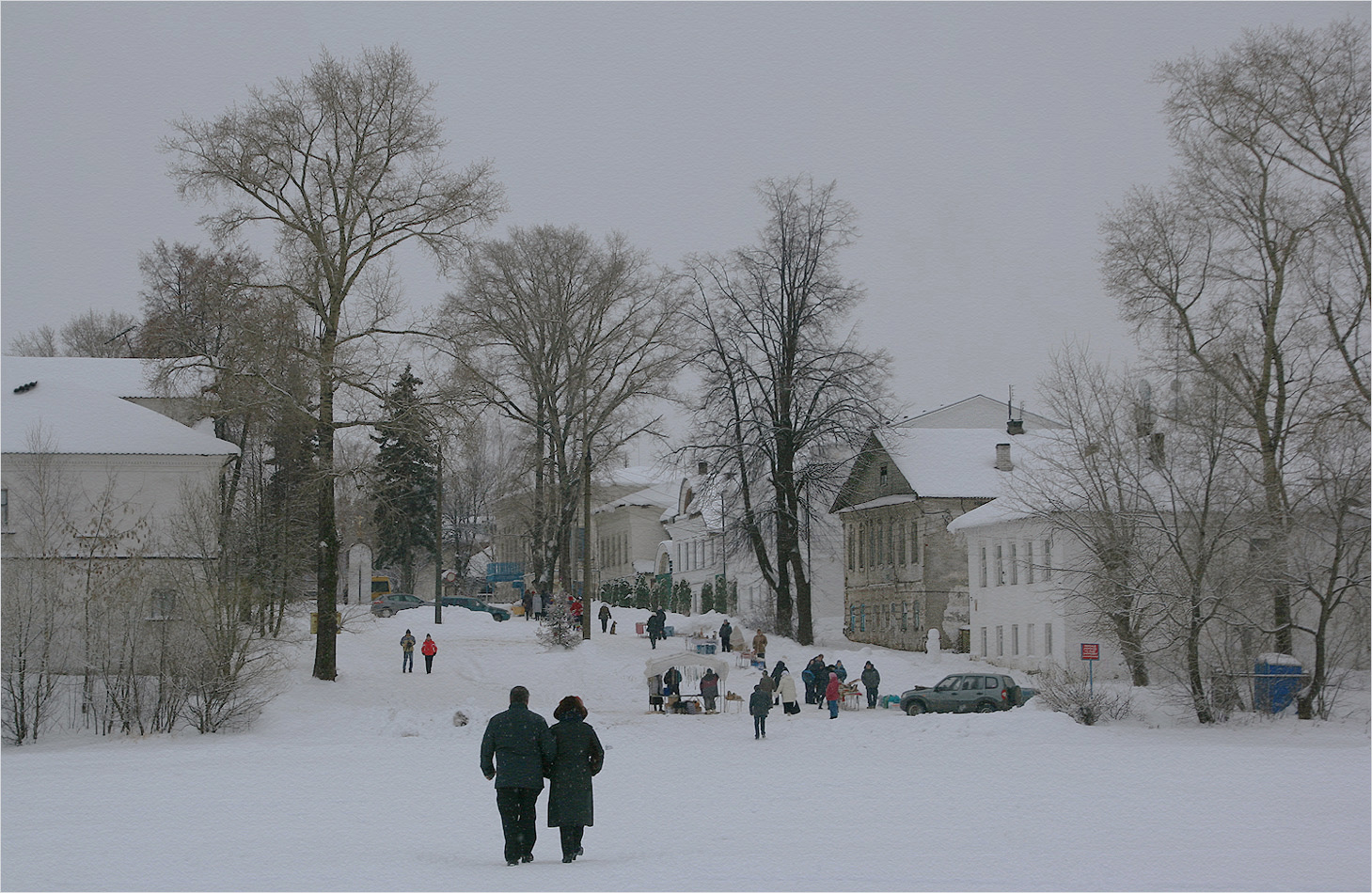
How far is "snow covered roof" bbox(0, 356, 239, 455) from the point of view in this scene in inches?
1378

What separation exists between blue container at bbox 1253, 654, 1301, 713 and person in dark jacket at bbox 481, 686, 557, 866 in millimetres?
22611

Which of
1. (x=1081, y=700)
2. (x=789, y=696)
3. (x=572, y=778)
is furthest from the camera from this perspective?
(x=789, y=696)

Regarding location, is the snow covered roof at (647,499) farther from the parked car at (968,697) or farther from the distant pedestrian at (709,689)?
the parked car at (968,697)

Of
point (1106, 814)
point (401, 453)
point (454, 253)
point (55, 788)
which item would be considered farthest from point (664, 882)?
point (401, 453)

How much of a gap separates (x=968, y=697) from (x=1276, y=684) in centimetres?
759

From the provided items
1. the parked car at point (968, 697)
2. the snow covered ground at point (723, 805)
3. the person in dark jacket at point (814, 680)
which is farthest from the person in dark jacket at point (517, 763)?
the person in dark jacket at point (814, 680)

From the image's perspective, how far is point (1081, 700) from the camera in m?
29.5

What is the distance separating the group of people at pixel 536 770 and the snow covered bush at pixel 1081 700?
19.2m

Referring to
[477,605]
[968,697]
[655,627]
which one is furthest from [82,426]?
[477,605]

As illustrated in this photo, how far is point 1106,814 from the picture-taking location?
16.7 metres

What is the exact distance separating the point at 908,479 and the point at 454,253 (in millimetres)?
21928

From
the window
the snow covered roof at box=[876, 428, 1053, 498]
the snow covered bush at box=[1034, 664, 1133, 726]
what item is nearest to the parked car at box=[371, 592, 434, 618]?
the snow covered roof at box=[876, 428, 1053, 498]

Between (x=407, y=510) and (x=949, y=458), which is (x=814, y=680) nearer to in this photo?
(x=949, y=458)

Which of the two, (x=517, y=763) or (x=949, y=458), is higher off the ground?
(x=949, y=458)
